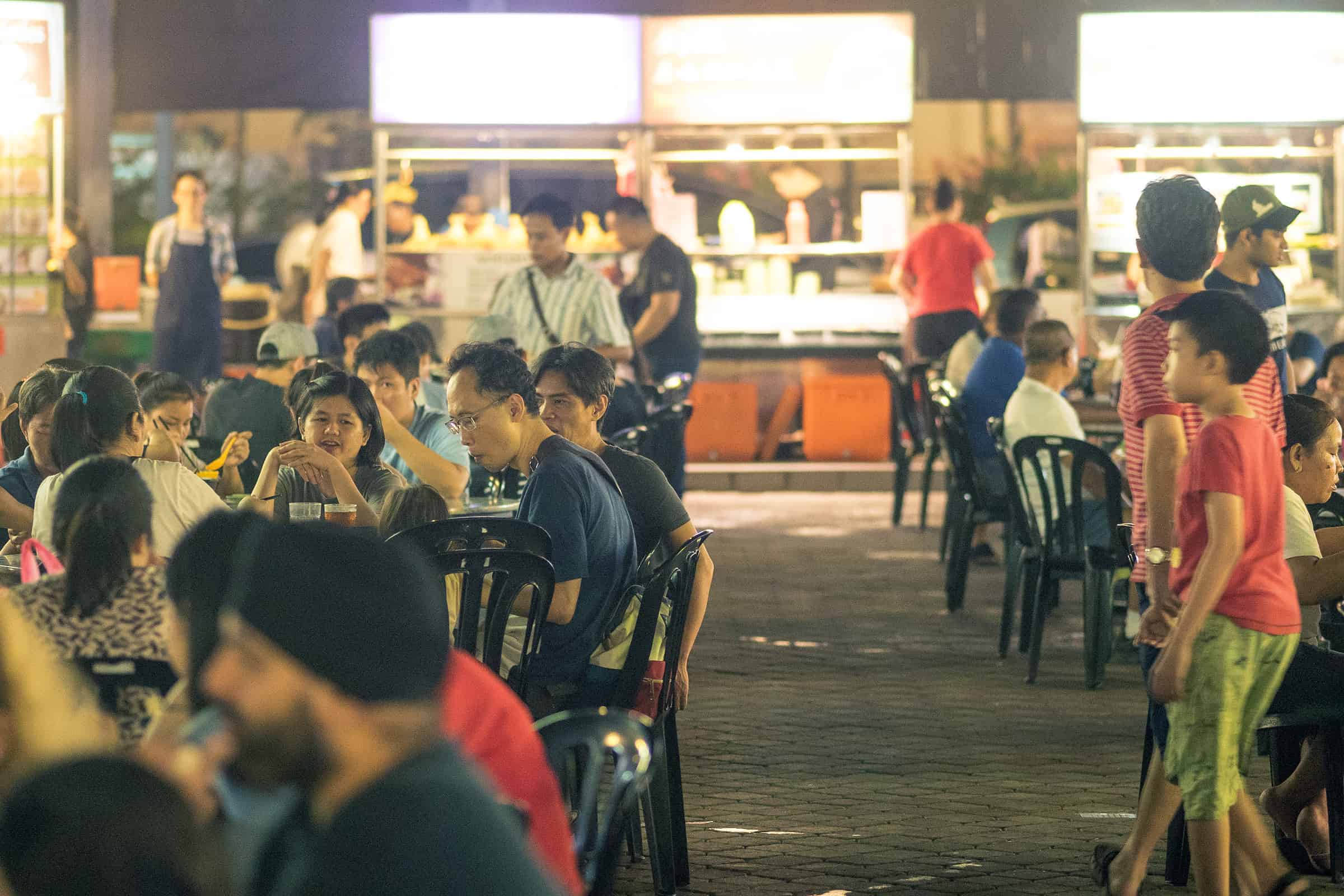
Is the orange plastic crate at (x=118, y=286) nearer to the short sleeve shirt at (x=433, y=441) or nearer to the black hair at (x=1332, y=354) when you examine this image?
the short sleeve shirt at (x=433, y=441)

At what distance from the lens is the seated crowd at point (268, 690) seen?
162cm

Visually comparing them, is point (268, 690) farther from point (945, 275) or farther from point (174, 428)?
point (945, 275)

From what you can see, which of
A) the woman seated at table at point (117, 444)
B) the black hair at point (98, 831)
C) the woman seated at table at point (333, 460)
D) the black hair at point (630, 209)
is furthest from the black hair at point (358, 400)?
the black hair at point (630, 209)

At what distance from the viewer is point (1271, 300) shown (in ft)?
18.9

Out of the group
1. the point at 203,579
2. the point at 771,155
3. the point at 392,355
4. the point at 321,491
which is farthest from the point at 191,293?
the point at 203,579

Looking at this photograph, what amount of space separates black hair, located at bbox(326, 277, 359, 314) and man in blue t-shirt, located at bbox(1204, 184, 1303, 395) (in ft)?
20.3

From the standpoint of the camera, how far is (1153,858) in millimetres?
5039

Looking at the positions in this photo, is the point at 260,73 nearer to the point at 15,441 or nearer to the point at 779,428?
the point at 779,428

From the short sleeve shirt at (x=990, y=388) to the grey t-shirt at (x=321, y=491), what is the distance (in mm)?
4097

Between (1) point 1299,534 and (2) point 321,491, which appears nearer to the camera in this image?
(1) point 1299,534

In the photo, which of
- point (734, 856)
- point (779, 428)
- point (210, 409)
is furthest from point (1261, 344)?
point (779, 428)

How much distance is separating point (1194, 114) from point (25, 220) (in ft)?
26.5

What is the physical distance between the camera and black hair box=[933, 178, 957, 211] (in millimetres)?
12797

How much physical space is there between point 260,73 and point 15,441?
9.43 metres
